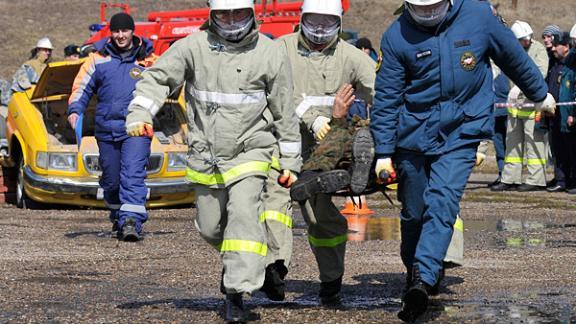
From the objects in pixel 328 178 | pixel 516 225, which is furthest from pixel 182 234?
pixel 328 178

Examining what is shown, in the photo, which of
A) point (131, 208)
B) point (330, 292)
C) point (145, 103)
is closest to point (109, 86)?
point (131, 208)

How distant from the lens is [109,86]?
12266 millimetres

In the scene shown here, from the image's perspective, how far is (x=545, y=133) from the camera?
18.9m

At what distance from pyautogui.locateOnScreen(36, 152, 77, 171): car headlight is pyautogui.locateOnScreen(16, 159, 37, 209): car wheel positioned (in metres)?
0.72

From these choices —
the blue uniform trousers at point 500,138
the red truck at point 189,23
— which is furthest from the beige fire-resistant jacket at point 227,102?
the red truck at point 189,23

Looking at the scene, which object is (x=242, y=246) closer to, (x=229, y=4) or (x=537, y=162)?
(x=229, y=4)

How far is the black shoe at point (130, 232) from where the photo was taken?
1216 centimetres

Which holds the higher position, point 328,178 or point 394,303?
point 328,178

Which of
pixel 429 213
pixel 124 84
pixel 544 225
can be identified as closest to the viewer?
pixel 429 213

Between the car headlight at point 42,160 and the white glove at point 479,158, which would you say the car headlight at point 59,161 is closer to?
the car headlight at point 42,160

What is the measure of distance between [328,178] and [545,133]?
11.5 metres

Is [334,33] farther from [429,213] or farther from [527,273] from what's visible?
[527,273]

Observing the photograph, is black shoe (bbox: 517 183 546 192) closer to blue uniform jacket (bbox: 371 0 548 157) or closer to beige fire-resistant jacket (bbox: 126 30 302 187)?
blue uniform jacket (bbox: 371 0 548 157)

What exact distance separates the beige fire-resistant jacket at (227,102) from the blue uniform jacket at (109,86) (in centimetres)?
448
